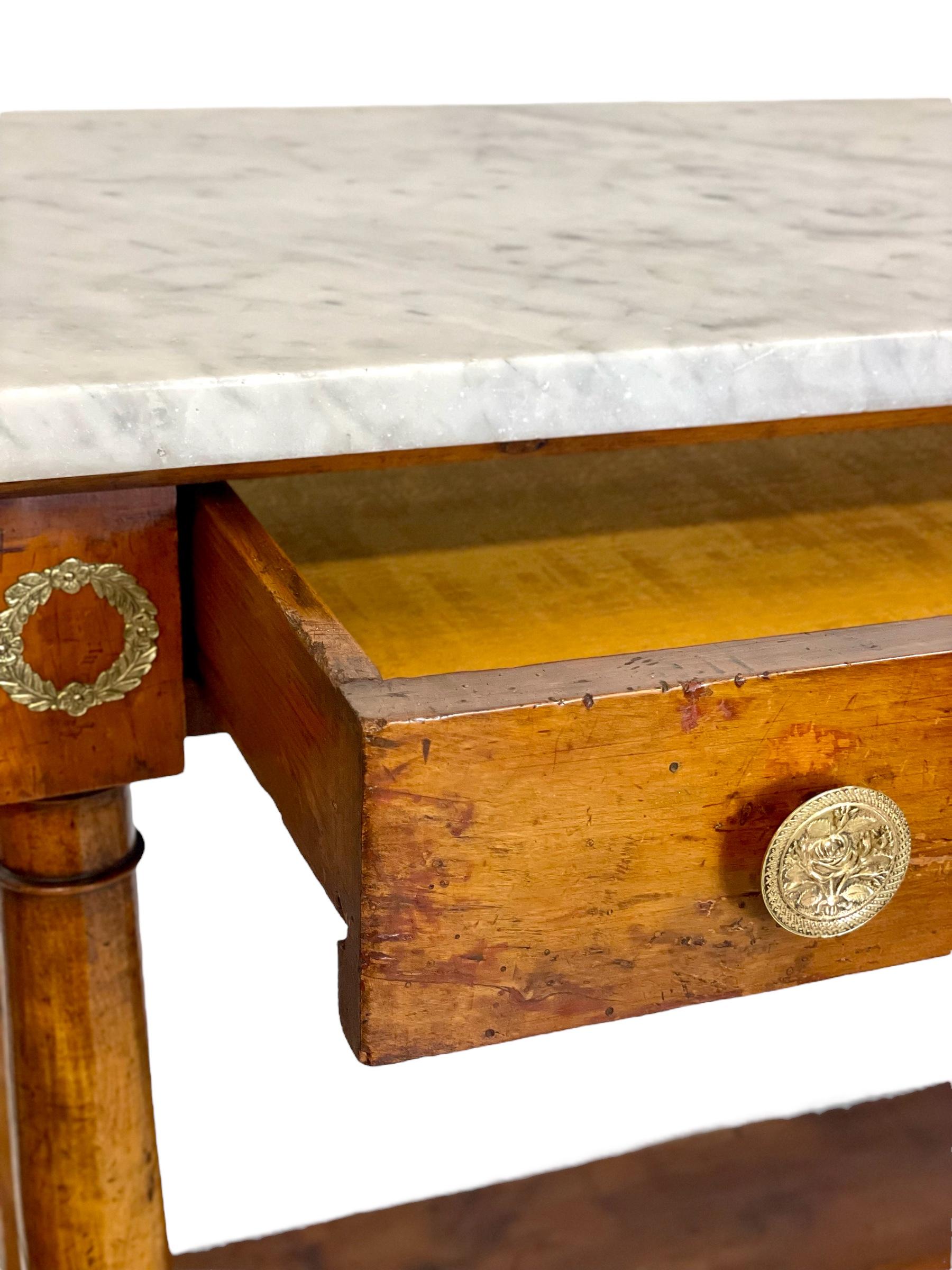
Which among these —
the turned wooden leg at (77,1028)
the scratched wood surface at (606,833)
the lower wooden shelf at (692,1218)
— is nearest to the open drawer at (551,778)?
the scratched wood surface at (606,833)

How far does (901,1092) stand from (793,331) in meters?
1.00

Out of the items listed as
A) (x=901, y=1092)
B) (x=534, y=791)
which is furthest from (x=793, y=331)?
(x=901, y=1092)

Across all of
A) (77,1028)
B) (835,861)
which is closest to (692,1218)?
(77,1028)

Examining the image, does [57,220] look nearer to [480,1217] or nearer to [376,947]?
[376,947]

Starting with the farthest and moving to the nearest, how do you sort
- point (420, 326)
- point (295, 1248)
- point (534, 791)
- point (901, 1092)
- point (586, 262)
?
point (901, 1092) < point (295, 1248) < point (586, 262) < point (420, 326) < point (534, 791)

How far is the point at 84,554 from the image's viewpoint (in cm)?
70

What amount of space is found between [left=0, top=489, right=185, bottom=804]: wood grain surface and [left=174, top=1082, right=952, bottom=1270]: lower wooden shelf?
2.20 ft

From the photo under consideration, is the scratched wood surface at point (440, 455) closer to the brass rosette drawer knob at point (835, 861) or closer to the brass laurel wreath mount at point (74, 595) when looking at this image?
the brass laurel wreath mount at point (74, 595)

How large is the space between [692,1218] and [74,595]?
2.79 feet

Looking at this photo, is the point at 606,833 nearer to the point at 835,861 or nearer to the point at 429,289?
the point at 835,861

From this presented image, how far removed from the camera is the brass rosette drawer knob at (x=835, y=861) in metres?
0.61

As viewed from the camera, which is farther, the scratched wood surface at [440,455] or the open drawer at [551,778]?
the scratched wood surface at [440,455]

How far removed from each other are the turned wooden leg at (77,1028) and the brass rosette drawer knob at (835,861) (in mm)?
348

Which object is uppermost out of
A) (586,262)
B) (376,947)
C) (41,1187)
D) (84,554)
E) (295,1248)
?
(586,262)
